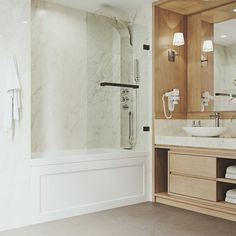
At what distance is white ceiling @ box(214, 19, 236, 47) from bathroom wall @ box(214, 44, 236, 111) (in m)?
0.06

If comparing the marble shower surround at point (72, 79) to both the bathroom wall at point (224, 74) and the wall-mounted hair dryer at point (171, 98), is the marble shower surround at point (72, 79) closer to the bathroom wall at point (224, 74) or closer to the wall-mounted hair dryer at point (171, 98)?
the wall-mounted hair dryer at point (171, 98)

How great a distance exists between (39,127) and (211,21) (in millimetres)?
2678

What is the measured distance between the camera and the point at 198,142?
388 cm

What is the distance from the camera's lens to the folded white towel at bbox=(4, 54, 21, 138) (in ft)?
10.8

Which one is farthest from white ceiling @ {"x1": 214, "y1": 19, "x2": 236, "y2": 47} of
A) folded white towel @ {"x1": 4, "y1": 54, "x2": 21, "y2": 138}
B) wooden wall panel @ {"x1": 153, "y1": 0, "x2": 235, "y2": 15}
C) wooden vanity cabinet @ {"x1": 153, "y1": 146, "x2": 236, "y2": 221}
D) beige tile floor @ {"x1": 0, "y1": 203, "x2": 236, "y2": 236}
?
folded white towel @ {"x1": 4, "y1": 54, "x2": 21, "y2": 138}

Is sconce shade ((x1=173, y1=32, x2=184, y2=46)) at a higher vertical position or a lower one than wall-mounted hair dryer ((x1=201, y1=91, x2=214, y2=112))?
higher

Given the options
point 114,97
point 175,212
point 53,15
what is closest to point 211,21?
point 114,97

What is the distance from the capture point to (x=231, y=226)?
11.2 ft

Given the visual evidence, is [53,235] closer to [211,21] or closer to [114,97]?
[114,97]

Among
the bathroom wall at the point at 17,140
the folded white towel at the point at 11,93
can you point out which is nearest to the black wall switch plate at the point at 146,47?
the bathroom wall at the point at 17,140

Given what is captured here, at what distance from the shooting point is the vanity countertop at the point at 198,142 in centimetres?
357

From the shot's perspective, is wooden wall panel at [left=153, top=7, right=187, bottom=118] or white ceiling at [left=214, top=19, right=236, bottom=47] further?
wooden wall panel at [left=153, top=7, right=187, bottom=118]

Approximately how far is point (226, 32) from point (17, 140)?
2.93 meters

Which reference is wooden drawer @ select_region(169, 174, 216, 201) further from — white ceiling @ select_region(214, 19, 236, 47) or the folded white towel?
the folded white towel
